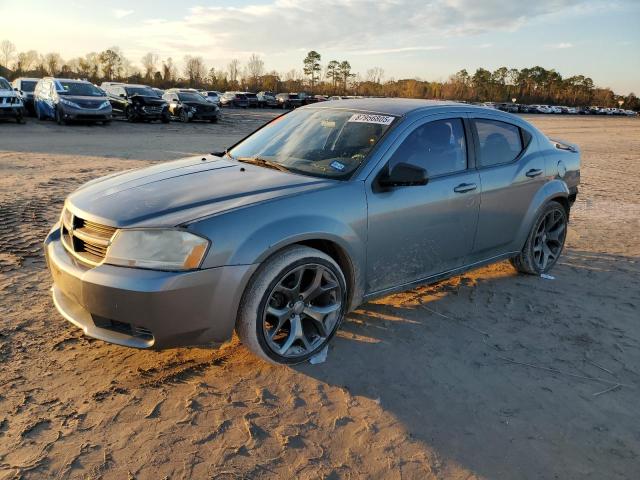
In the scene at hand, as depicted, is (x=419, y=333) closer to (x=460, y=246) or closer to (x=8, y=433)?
(x=460, y=246)

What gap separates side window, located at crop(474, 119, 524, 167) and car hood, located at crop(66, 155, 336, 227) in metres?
1.64

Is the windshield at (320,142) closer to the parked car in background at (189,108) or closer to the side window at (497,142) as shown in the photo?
the side window at (497,142)

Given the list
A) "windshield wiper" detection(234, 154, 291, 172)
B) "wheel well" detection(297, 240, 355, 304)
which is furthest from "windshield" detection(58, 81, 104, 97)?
"wheel well" detection(297, 240, 355, 304)

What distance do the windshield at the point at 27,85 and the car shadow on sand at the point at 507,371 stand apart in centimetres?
2360

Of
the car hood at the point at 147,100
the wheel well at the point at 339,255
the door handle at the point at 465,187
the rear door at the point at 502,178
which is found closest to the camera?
the wheel well at the point at 339,255

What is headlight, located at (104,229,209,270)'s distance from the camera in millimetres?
2799

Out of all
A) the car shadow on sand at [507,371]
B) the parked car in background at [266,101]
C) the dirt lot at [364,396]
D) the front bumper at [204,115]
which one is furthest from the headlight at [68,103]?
the parked car in background at [266,101]

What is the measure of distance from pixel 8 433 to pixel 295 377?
1538 mm

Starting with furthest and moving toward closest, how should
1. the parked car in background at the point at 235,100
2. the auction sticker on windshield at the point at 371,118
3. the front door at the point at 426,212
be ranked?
the parked car in background at the point at 235,100, the auction sticker on windshield at the point at 371,118, the front door at the point at 426,212

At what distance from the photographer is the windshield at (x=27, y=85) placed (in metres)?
22.6

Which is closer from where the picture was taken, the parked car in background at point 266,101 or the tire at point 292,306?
the tire at point 292,306

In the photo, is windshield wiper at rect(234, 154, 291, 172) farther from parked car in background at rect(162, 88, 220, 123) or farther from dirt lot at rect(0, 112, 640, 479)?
parked car in background at rect(162, 88, 220, 123)

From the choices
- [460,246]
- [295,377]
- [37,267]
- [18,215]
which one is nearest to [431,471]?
[295,377]

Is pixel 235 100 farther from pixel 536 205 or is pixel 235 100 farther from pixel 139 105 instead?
pixel 536 205
